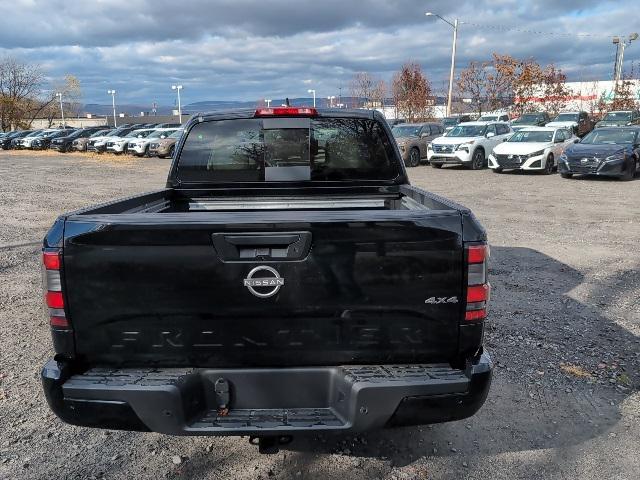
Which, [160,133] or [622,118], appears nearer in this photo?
[622,118]

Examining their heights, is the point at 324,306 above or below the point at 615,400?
above

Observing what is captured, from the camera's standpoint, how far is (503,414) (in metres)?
3.65

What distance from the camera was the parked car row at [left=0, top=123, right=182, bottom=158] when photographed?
3114 cm

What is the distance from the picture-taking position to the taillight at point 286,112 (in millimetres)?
4055

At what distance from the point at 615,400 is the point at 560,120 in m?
32.1

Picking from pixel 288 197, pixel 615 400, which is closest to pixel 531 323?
pixel 615 400

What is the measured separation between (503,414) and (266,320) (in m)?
2.05

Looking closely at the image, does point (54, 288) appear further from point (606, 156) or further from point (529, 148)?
point (529, 148)

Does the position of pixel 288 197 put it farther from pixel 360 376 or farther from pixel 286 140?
pixel 360 376

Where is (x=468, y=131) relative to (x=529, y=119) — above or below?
below

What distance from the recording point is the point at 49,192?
53.1ft

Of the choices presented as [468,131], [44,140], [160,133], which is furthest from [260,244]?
[44,140]

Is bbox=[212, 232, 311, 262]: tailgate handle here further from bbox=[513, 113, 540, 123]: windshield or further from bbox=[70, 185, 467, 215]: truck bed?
bbox=[513, 113, 540, 123]: windshield

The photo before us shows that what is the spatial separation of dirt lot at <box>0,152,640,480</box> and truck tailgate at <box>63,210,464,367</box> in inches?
37.0
